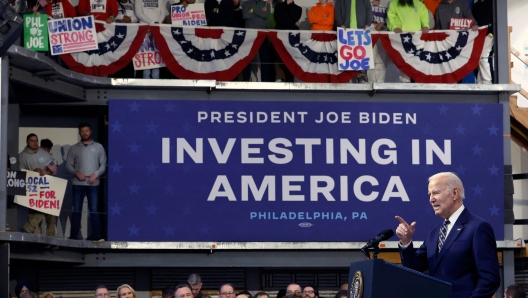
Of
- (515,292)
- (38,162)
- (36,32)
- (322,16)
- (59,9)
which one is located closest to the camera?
(515,292)

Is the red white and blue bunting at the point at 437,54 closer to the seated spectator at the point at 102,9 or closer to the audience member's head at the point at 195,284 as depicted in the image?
the seated spectator at the point at 102,9

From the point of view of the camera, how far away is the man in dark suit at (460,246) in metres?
6.23

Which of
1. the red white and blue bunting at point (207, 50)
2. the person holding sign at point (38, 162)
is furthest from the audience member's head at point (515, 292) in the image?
the person holding sign at point (38, 162)

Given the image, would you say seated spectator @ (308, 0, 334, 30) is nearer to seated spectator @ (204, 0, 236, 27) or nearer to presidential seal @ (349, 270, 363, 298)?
seated spectator @ (204, 0, 236, 27)

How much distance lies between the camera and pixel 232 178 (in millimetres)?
16203

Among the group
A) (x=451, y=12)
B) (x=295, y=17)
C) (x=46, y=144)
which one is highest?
(x=451, y=12)

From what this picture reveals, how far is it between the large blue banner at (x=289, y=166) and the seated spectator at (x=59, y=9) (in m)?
1.68

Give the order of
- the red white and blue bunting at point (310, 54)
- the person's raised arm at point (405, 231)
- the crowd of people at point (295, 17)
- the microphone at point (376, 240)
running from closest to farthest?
the microphone at point (376, 240) → the person's raised arm at point (405, 231) → the red white and blue bunting at point (310, 54) → the crowd of people at point (295, 17)

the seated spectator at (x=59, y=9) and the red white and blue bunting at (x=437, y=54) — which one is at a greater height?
the seated spectator at (x=59, y=9)

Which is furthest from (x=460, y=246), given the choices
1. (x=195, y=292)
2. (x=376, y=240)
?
(x=195, y=292)

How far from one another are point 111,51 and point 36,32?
1425mm

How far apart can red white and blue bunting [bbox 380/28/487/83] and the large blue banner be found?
0.55m

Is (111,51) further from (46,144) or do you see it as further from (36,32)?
(46,144)

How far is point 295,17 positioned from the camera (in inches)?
656
